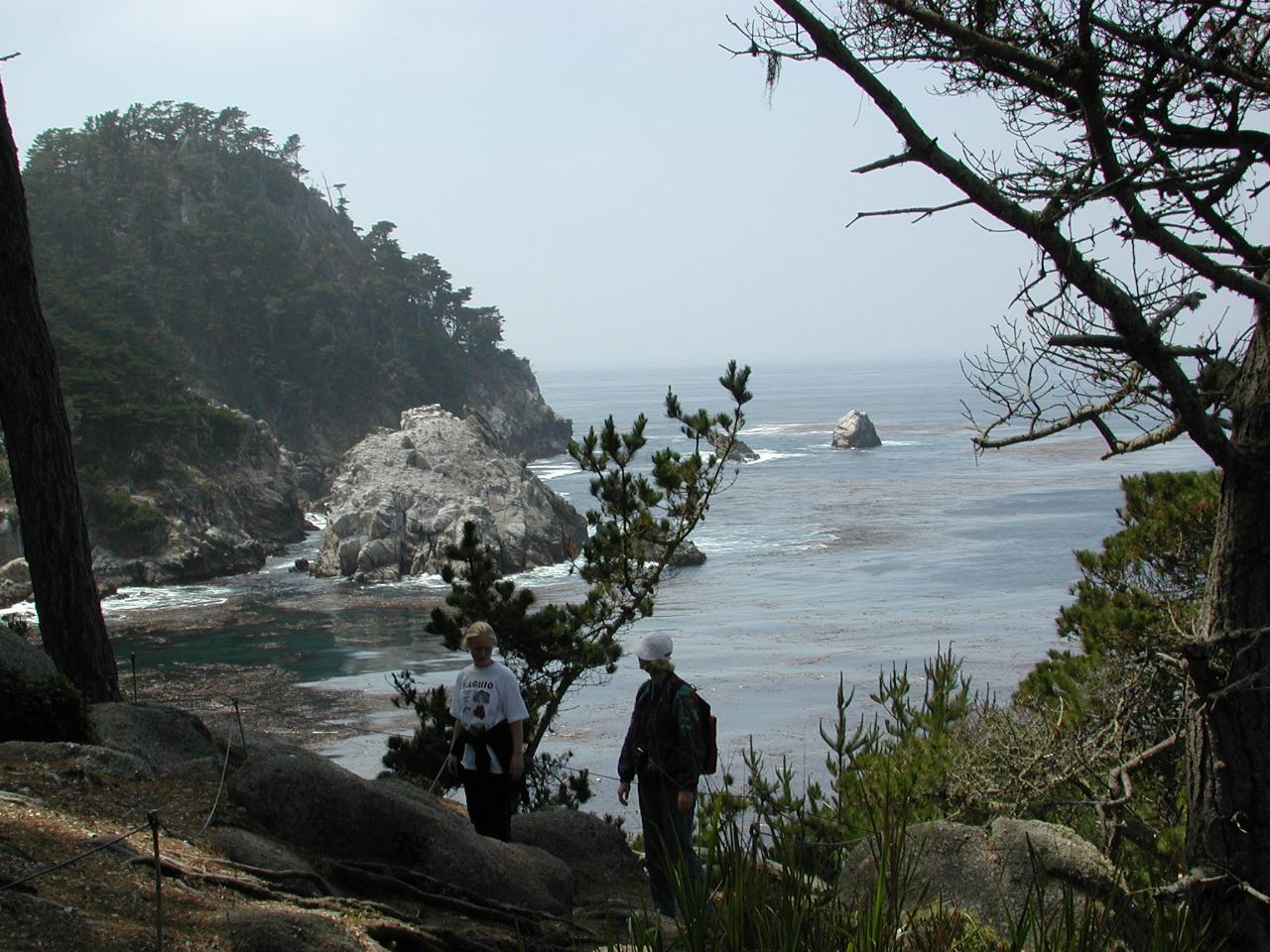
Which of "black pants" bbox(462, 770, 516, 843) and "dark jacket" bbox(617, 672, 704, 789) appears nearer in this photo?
"dark jacket" bbox(617, 672, 704, 789)

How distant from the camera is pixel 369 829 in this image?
20.1 ft

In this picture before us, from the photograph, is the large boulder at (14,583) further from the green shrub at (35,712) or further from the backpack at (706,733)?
the backpack at (706,733)

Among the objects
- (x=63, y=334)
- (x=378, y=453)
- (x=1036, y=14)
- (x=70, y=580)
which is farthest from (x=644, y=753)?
(x=63, y=334)

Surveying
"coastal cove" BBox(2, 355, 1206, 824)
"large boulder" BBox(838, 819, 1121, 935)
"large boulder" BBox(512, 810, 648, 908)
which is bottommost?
"coastal cove" BBox(2, 355, 1206, 824)

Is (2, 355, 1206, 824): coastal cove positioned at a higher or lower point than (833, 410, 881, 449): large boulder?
lower

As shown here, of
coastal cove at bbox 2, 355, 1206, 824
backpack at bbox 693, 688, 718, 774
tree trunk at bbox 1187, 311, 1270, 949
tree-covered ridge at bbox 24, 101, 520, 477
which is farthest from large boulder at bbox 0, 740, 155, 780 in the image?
tree-covered ridge at bbox 24, 101, 520, 477

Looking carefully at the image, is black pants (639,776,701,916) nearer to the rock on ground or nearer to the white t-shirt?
the white t-shirt

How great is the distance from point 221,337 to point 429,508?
120 ft

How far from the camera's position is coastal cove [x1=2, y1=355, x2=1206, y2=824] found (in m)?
25.2

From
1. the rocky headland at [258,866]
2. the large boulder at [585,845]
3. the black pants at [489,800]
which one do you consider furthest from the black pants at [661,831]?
the large boulder at [585,845]

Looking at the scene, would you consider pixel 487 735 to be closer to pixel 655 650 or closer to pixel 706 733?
pixel 655 650

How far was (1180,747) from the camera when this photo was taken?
8.16 m

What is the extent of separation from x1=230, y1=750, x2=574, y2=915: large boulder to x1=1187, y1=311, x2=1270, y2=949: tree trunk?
120 inches

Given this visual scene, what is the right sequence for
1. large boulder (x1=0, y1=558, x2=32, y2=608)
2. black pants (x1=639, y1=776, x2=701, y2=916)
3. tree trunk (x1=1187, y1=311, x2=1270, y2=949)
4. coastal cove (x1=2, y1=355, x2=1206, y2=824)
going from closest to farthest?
tree trunk (x1=1187, y1=311, x2=1270, y2=949)
black pants (x1=639, y1=776, x2=701, y2=916)
coastal cove (x1=2, y1=355, x2=1206, y2=824)
large boulder (x1=0, y1=558, x2=32, y2=608)
